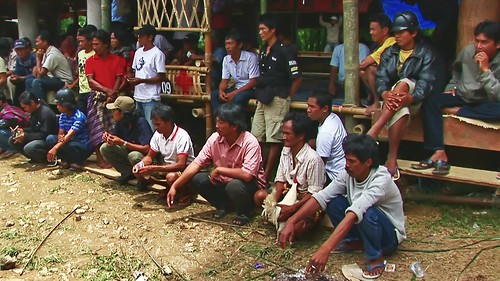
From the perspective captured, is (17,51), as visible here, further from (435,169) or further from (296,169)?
(435,169)

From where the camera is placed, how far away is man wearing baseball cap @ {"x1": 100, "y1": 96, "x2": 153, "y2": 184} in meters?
7.00

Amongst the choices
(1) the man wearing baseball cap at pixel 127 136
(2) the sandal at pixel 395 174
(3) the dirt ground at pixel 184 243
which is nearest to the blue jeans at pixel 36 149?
(3) the dirt ground at pixel 184 243

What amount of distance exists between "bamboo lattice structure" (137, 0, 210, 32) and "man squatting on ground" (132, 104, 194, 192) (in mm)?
1679

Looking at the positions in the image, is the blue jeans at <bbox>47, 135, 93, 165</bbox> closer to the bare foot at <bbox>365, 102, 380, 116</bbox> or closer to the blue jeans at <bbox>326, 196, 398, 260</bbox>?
the bare foot at <bbox>365, 102, 380, 116</bbox>

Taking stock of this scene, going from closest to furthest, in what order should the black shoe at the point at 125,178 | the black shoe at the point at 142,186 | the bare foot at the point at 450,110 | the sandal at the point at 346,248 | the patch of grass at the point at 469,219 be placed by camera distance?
the sandal at the point at 346,248
the patch of grass at the point at 469,219
the bare foot at the point at 450,110
the black shoe at the point at 142,186
the black shoe at the point at 125,178

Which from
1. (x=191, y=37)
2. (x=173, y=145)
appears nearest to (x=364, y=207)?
(x=173, y=145)

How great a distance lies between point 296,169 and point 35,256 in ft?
8.33

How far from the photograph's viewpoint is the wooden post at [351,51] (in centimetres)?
621

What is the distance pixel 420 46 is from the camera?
5699 millimetres

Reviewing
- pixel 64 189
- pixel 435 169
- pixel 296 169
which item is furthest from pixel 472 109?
pixel 64 189

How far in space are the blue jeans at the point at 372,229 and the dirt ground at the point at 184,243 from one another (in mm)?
193

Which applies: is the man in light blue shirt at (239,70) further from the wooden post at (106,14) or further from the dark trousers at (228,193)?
the wooden post at (106,14)

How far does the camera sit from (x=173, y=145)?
6.61 m

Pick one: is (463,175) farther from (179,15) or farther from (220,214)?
(179,15)
